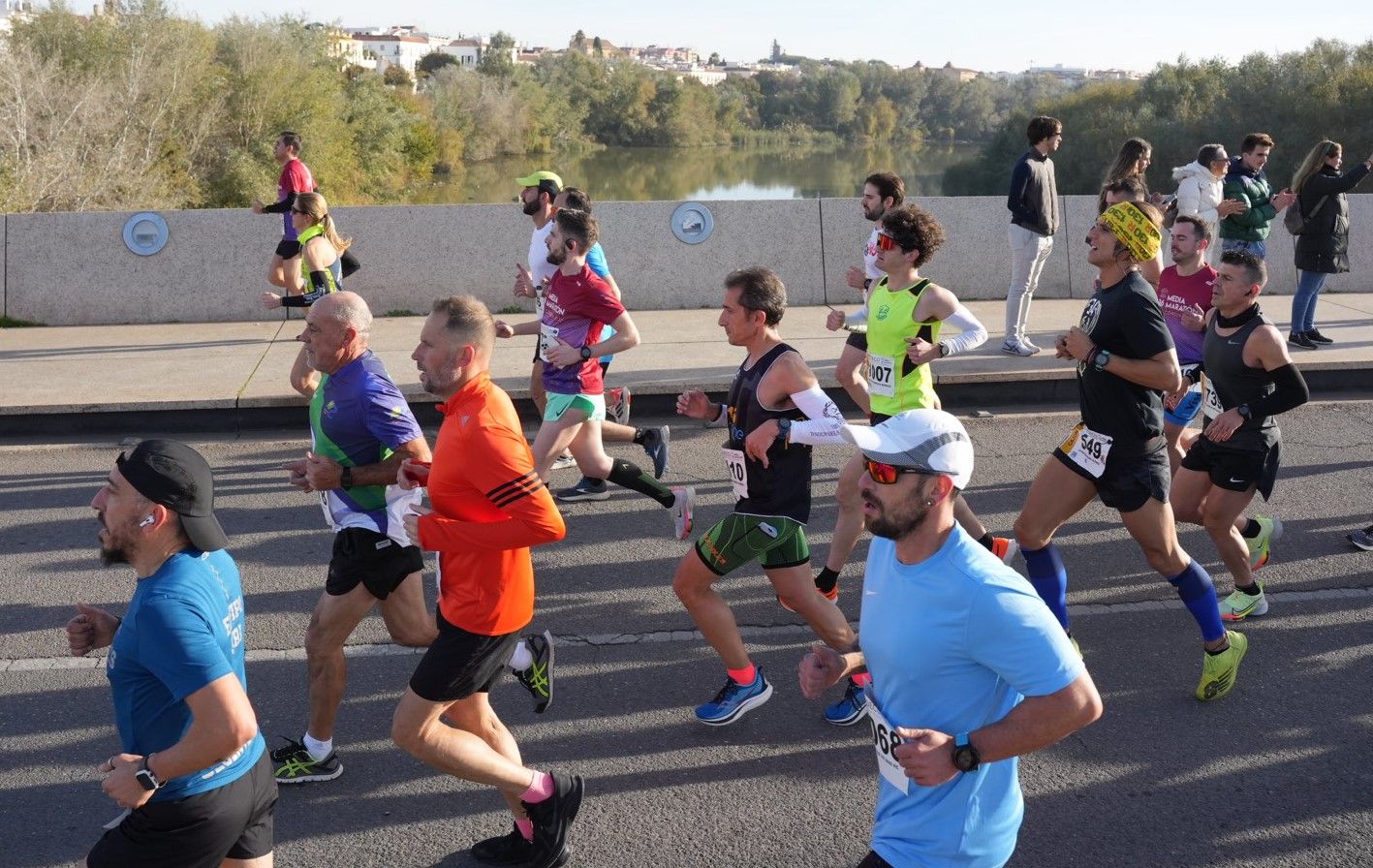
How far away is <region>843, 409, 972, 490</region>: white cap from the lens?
271 centimetres

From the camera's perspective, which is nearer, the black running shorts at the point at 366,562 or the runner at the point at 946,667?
the runner at the point at 946,667

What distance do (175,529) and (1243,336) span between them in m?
4.73

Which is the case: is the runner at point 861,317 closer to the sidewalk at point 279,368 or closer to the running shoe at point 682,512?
the running shoe at point 682,512

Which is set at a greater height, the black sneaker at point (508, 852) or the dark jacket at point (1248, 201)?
the dark jacket at point (1248, 201)

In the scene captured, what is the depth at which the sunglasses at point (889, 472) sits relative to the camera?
272cm

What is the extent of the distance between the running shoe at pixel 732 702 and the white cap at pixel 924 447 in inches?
96.2

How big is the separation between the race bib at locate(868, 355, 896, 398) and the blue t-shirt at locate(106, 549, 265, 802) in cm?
380

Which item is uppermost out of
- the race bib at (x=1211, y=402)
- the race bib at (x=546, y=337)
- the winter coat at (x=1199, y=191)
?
the winter coat at (x=1199, y=191)

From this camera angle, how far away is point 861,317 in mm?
7469

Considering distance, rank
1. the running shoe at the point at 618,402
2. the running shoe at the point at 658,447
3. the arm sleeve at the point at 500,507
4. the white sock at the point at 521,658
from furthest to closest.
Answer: the running shoe at the point at 618,402 → the running shoe at the point at 658,447 → the white sock at the point at 521,658 → the arm sleeve at the point at 500,507

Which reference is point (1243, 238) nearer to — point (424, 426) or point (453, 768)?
point (424, 426)

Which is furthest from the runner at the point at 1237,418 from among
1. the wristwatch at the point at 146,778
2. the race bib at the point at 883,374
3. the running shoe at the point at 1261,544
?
the wristwatch at the point at 146,778

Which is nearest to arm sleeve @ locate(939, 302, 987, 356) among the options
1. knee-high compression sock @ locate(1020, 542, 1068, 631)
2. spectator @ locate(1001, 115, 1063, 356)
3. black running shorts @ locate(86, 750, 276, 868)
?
knee-high compression sock @ locate(1020, 542, 1068, 631)

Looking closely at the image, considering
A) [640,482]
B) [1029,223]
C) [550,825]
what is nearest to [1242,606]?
[640,482]
